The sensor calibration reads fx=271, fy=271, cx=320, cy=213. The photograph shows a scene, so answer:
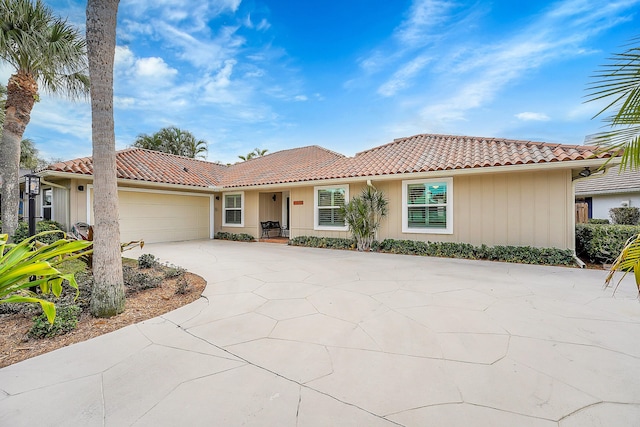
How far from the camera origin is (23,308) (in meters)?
4.19

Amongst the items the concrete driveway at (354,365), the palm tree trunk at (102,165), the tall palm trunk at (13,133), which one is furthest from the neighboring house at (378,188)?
the palm tree trunk at (102,165)

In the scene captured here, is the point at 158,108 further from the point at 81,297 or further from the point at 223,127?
the point at 81,297

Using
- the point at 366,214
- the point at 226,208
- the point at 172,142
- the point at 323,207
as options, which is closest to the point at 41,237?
the point at 226,208

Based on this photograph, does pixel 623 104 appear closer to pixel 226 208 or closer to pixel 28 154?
pixel 226 208

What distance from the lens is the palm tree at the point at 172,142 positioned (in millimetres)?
25797

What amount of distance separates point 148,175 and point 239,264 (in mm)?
7344

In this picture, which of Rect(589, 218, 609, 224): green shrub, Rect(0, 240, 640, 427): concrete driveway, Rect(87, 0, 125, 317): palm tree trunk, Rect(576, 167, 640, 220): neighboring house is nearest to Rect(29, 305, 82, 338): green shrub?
Rect(87, 0, 125, 317): palm tree trunk

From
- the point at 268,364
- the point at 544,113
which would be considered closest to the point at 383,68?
the point at 544,113

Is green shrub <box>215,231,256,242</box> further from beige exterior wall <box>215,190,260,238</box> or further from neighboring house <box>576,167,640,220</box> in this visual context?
neighboring house <box>576,167,640,220</box>

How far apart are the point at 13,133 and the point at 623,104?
13388 millimetres

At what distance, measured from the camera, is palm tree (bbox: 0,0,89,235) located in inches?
286

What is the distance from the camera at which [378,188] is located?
35.2 feet

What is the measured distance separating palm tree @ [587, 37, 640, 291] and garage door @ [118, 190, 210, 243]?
1433 cm

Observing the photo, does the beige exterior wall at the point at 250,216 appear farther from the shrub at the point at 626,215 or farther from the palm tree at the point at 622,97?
the shrub at the point at 626,215
